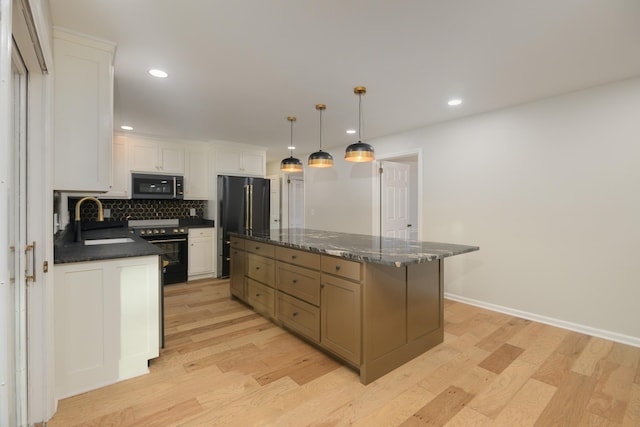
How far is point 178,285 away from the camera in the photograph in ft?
15.3

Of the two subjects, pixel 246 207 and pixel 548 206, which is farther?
pixel 246 207

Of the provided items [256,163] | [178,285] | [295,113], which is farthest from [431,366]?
[256,163]

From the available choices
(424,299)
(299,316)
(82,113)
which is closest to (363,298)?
(424,299)

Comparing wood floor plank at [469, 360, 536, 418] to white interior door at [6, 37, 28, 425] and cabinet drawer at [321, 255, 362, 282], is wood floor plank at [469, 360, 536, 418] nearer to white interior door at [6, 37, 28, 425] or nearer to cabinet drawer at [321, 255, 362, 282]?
cabinet drawer at [321, 255, 362, 282]

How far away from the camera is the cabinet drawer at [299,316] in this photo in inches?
101

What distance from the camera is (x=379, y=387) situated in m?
2.10

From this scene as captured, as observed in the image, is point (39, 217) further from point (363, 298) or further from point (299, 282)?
point (363, 298)

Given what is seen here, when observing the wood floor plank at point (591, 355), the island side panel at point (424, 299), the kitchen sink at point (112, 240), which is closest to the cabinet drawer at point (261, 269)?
the kitchen sink at point (112, 240)

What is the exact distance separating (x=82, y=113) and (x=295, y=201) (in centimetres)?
563

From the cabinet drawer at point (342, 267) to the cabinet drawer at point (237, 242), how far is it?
5.05 feet

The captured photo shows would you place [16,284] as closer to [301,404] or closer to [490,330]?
[301,404]

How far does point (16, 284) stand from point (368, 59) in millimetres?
2547

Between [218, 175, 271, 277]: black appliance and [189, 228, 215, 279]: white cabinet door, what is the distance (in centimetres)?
15

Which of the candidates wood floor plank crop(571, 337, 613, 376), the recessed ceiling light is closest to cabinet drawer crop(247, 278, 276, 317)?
the recessed ceiling light
